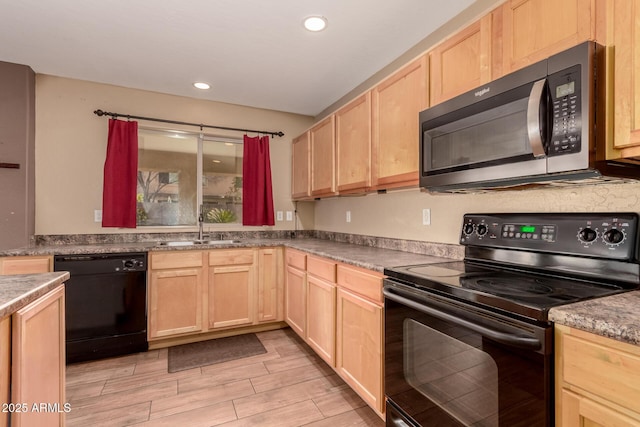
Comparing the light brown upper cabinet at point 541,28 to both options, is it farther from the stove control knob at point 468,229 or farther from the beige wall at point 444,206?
the stove control knob at point 468,229

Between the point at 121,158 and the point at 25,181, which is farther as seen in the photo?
the point at 121,158

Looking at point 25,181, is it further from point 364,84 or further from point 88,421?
point 364,84

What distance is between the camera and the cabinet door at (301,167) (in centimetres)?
337

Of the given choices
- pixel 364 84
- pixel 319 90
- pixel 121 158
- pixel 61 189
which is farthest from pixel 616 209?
pixel 61 189

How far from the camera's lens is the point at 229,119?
12.0 ft

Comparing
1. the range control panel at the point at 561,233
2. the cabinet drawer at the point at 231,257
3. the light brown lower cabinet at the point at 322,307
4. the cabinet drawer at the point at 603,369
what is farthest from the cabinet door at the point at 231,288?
the cabinet drawer at the point at 603,369

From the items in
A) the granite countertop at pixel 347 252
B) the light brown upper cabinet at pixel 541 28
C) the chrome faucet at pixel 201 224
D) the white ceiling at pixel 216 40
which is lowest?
the granite countertop at pixel 347 252

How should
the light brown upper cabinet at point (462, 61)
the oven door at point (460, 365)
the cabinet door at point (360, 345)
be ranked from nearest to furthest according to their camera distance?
1. the oven door at point (460, 365)
2. the light brown upper cabinet at point (462, 61)
3. the cabinet door at point (360, 345)

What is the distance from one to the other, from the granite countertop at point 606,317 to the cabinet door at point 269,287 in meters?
2.57

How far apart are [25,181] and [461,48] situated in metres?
3.48

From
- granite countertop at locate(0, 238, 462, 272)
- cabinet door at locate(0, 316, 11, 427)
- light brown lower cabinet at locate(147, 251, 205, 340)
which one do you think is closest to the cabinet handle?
granite countertop at locate(0, 238, 462, 272)

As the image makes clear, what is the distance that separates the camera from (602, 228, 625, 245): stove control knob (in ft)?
3.92

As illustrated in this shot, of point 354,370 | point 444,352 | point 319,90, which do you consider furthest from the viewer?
point 319,90

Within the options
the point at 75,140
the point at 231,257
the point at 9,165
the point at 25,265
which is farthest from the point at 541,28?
the point at 9,165
